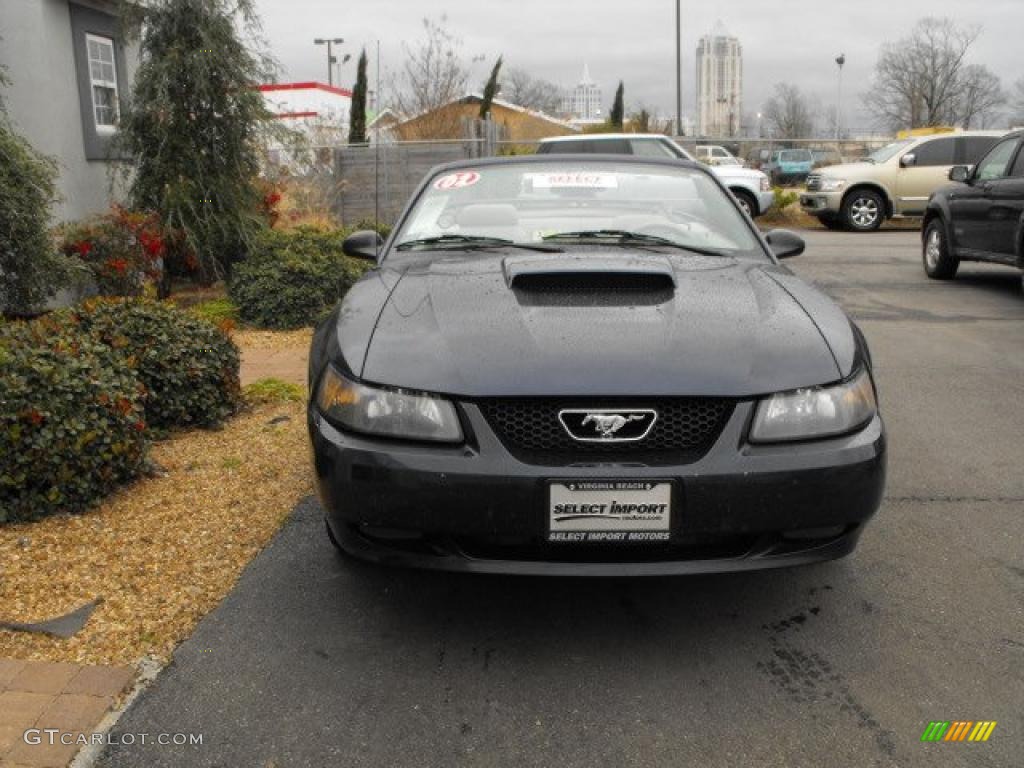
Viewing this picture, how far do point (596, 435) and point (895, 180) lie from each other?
17883 mm

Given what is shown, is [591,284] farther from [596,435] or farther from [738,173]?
[738,173]

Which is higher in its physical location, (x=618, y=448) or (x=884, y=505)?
(x=618, y=448)

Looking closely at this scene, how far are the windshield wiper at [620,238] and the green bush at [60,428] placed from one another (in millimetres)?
1895

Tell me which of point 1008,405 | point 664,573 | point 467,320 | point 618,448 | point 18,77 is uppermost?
point 18,77

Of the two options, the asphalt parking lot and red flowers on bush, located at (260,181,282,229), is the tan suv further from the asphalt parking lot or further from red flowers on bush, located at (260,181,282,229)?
the asphalt parking lot

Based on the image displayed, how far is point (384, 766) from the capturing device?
2.43m

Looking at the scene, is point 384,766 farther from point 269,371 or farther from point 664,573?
point 269,371

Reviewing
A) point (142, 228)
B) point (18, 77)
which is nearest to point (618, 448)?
point (142, 228)

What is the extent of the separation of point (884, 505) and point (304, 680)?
2621 millimetres

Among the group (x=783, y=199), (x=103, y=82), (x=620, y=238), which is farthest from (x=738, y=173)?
(x=620, y=238)

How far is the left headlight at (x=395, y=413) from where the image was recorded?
2.75m

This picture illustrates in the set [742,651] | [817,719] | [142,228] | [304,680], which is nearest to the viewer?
[817,719]

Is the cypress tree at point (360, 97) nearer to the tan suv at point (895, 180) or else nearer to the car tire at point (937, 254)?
the tan suv at point (895, 180)

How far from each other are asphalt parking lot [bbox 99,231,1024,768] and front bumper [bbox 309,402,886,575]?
341mm
